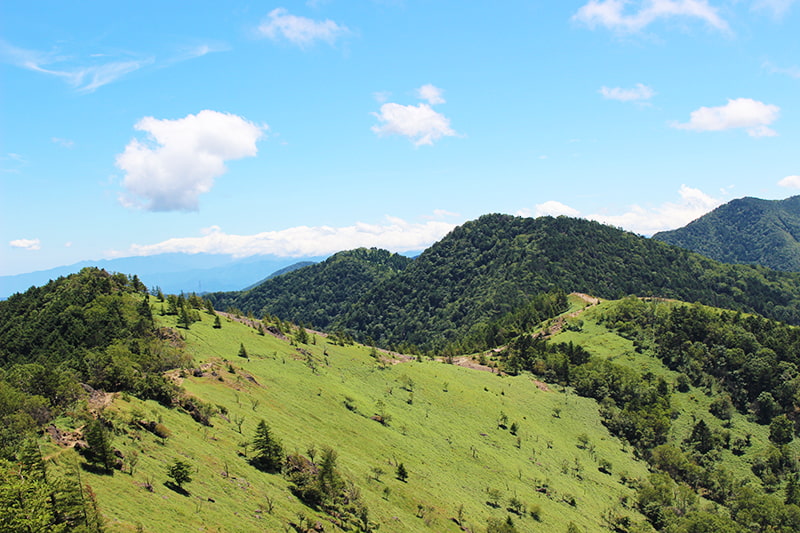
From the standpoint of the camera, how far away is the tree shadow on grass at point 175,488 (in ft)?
104

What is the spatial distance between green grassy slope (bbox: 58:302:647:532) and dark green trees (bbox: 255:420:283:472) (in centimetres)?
149

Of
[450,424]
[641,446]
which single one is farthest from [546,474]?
[641,446]

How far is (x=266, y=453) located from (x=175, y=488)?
33.8 ft

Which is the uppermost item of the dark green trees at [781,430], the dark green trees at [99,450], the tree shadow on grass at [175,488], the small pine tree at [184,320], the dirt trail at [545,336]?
the small pine tree at [184,320]

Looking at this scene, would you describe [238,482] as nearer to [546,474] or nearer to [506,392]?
[546,474]

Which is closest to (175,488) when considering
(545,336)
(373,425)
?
(373,425)

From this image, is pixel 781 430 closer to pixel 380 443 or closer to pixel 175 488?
pixel 380 443

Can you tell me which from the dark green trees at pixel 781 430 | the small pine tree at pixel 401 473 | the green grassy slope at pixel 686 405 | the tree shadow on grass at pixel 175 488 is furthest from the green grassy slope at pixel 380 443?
the dark green trees at pixel 781 430

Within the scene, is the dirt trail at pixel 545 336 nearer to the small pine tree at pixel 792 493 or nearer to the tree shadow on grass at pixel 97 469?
the small pine tree at pixel 792 493

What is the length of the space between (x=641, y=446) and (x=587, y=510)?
49.5 metres

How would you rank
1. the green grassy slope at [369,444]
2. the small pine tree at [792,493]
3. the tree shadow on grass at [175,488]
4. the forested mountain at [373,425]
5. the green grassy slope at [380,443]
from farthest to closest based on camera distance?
1. the small pine tree at [792,493]
2. the green grassy slope at [380,443]
3. the green grassy slope at [369,444]
4. the tree shadow on grass at [175,488]
5. the forested mountain at [373,425]

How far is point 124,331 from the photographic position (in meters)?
73.6

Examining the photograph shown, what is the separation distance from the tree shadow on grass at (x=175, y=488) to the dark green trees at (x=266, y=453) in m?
9.10

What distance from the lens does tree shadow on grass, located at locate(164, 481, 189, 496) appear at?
31797 mm
